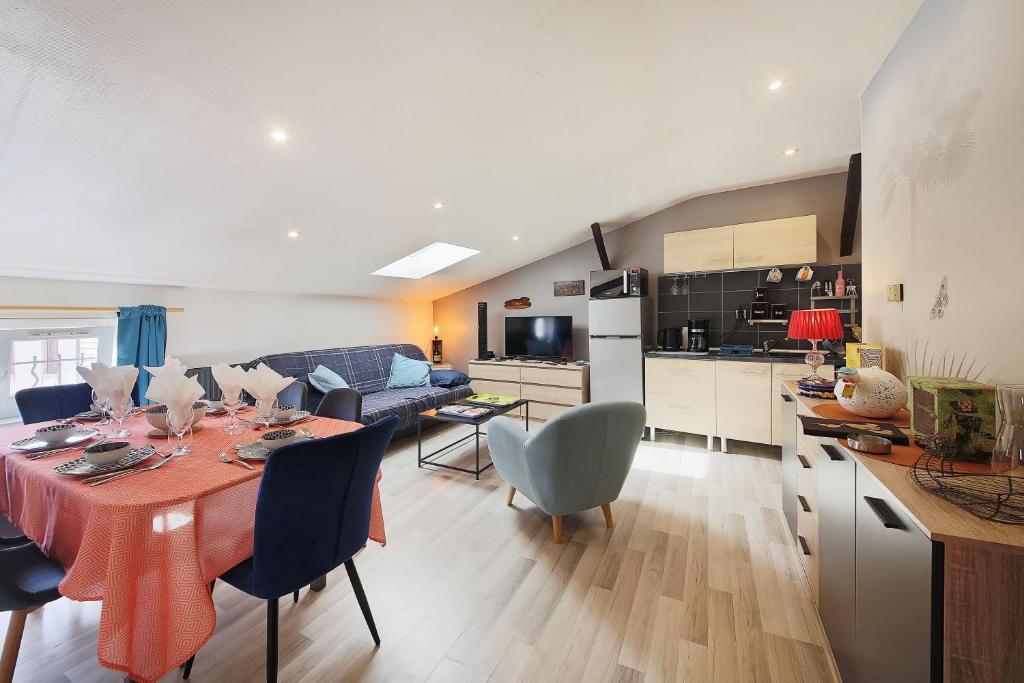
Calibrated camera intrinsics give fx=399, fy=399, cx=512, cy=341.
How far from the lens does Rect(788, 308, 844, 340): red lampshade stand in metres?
2.66

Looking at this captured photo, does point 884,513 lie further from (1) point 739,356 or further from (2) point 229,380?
(1) point 739,356

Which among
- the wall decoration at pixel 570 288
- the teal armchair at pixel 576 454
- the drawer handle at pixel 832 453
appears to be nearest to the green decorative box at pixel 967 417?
the drawer handle at pixel 832 453

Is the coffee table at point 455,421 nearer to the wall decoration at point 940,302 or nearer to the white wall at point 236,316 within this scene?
the white wall at point 236,316

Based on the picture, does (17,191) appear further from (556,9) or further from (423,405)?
(423,405)

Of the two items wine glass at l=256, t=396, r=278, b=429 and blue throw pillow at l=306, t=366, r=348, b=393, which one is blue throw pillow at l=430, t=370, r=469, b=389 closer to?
blue throw pillow at l=306, t=366, r=348, b=393

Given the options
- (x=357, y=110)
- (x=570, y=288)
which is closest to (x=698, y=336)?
(x=570, y=288)

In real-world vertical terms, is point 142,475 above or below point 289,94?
below

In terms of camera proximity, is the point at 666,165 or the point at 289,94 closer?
the point at 289,94

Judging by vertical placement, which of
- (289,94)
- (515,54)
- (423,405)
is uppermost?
(515,54)

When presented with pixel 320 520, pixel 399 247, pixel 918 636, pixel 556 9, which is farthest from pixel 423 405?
pixel 918 636

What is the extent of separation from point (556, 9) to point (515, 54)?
284 millimetres

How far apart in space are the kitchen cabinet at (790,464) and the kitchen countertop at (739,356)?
1.44 m

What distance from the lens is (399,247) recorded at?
4.02 metres

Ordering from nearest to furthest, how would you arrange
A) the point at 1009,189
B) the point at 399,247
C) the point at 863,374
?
the point at 1009,189
the point at 863,374
the point at 399,247
